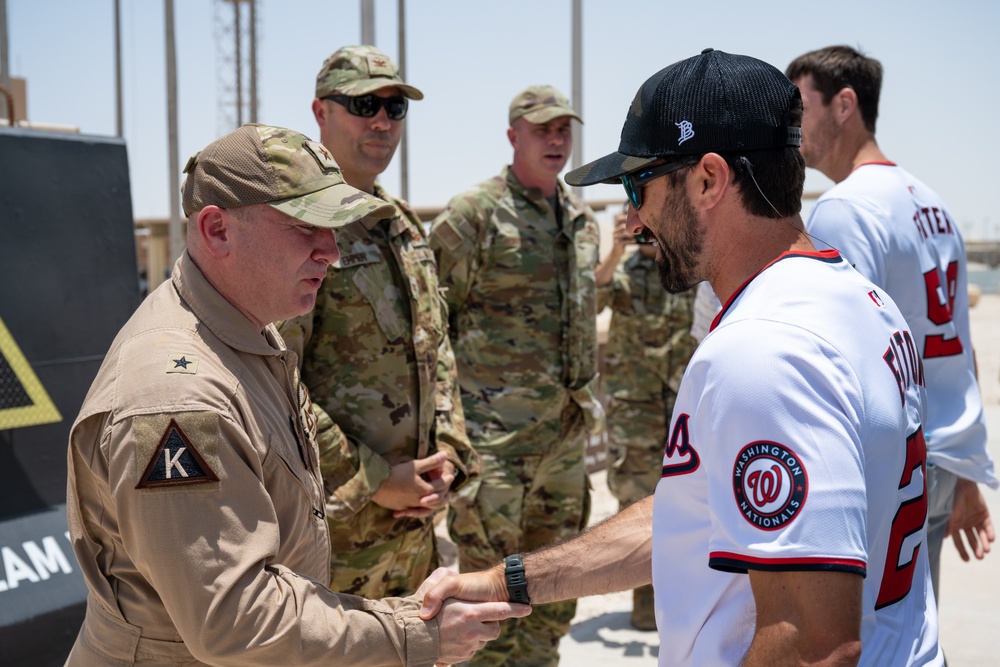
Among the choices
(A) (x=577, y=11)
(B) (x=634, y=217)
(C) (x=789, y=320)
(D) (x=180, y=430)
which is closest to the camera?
(C) (x=789, y=320)

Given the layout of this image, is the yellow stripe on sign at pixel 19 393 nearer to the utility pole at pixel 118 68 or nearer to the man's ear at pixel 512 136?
the man's ear at pixel 512 136

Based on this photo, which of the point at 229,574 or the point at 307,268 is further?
the point at 307,268

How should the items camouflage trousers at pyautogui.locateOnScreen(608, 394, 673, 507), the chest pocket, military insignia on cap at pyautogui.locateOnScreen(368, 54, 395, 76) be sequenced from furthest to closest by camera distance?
camouflage trousers at pyautogui.locateOnScreen(608, 394, 673, 507), the chest pocket, military insignia on cap at pyautogui.locateOnScreen(368, 54, 395, 76)

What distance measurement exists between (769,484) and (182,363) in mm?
1050

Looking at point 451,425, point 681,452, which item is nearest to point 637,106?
point 681,452

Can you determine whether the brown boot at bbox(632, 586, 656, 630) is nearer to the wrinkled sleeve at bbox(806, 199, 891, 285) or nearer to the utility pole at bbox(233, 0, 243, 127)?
the wrinkled sleeve at bbox(806, 199, 891, 285)

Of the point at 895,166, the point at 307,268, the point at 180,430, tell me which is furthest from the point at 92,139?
the point at 895,166

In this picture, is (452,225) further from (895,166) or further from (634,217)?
(634,217)

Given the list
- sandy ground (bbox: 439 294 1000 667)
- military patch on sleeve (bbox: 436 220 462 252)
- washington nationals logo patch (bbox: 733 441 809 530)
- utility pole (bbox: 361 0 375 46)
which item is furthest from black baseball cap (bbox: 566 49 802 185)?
utility pole (bbox: 361 0 375 46)

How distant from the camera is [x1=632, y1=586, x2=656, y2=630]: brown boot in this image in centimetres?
512

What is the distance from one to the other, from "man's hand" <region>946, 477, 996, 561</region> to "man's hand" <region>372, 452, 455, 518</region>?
1.76 m

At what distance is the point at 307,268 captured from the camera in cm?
204

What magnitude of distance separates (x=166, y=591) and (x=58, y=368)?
254 centimetres

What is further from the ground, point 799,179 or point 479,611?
point 799,179
